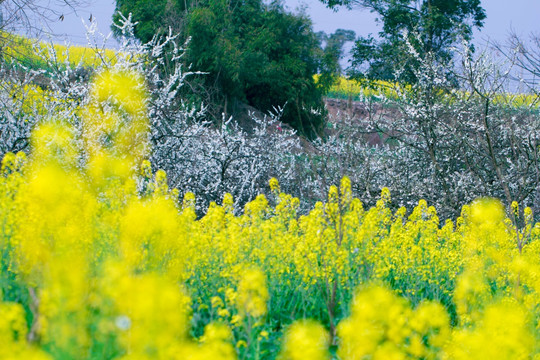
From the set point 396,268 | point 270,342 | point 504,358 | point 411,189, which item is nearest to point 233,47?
point 411,189

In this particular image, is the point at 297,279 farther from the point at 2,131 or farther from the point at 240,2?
the point at 240,2

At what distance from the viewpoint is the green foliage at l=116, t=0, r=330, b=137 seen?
19.5 metres

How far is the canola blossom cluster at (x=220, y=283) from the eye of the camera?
7.51 ft

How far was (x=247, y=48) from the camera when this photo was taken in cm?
2048

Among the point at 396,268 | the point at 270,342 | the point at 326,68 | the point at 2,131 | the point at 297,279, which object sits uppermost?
the point at 326,68

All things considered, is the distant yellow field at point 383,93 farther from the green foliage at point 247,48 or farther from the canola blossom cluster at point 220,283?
the canola blossom cluster at point 220,283

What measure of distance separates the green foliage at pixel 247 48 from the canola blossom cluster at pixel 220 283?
45.6ft

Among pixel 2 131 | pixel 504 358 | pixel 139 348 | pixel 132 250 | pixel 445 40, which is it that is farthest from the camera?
pixel 445 40

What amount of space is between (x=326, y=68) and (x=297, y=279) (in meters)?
18.3

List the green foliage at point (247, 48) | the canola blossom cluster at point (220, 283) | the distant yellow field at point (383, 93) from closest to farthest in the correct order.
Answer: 1. the canola blossom cluster at point (220, 283)
2. the distant yellow field at point (383, 93)
3. the green foliage at point (247, 48)

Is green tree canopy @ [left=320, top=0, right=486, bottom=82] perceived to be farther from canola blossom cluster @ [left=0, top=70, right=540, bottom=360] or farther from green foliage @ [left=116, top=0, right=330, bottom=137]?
canola blossom cluster @ [left=0, top=70, right=540, bottom=360]

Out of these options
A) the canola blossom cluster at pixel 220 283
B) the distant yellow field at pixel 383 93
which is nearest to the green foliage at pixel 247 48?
the distant yellow field at pixel 383 93

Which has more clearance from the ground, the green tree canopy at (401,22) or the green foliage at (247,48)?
the green tree canopy at (401,22)

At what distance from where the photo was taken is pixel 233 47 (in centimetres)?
1958
